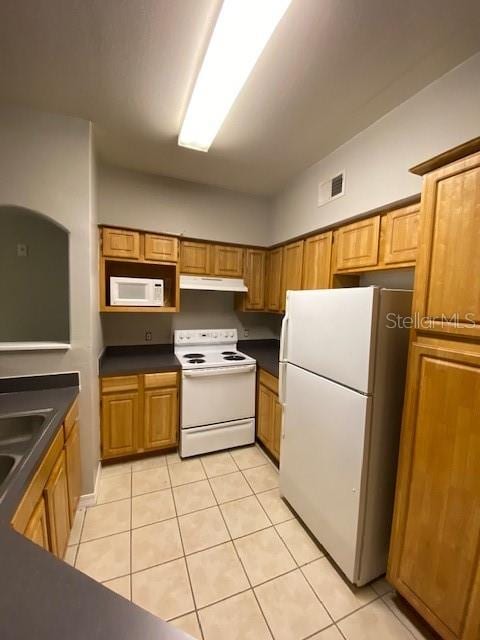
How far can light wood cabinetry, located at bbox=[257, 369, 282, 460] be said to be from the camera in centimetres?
255

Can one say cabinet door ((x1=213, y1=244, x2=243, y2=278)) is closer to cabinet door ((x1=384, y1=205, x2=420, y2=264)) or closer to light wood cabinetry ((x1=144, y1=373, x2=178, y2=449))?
light wood cabinetry ((x1=144, y1=373, x2=178, y2=449))

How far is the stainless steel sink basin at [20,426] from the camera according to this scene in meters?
1.52

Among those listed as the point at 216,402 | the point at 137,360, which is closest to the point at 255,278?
the point at 216,402

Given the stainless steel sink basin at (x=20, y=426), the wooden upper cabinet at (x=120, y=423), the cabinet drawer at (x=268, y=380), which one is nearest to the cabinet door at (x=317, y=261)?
the cabinet drawer at (x=268, y=380)

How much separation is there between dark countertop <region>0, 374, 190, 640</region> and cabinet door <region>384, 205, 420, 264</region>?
1979 millimetres

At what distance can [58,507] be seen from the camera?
145 centimetres

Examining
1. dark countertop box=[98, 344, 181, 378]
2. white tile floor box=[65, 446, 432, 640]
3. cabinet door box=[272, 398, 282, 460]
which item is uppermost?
dark countertop box=[98, 344, 181, 378]

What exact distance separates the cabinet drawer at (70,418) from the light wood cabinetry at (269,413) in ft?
5.29

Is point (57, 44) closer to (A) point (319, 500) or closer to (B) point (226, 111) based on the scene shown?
(B) point (226, 111)

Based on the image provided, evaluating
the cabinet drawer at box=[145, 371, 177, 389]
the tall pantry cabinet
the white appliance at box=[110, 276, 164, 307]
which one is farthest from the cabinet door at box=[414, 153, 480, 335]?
the white appliance at box=[110, 276, 164, 307]

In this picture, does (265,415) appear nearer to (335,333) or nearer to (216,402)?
(216,402)

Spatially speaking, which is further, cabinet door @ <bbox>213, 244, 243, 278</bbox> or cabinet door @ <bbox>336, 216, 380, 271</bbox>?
cabinet door @ <bbox>213, 244, 243, 278</bbox>

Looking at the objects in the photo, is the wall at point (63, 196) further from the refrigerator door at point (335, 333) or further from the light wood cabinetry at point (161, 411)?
the refrigerator door at point (335, 333)

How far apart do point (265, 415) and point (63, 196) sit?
248 centimetres
